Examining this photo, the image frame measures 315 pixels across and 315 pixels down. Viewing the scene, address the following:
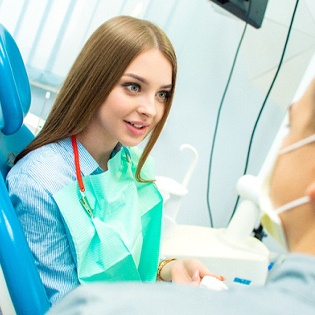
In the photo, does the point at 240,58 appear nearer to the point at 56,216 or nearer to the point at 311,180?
the point at 56,216

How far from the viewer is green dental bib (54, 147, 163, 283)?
2.77 feet

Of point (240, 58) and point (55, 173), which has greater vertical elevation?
point (240, 58)

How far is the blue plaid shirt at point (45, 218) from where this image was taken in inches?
31.9

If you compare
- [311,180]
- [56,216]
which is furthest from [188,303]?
[56,216]

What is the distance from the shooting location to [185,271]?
1033 millimetres

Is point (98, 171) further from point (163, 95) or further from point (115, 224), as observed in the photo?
point (163, 95)

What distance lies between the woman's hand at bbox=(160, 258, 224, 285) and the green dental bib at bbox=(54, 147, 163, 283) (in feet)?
0.19

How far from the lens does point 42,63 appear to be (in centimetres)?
149

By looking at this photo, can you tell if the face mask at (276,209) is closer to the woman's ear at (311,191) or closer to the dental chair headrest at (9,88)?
the woman's ear at (311,191)

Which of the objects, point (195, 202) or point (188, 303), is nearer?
point (188, 303)

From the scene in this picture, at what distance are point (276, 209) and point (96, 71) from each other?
1.87ft

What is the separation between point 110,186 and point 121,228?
0.11m

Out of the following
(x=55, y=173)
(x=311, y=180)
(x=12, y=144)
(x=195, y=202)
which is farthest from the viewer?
(x=195, y=202)

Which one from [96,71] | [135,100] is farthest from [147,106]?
[96,71]
